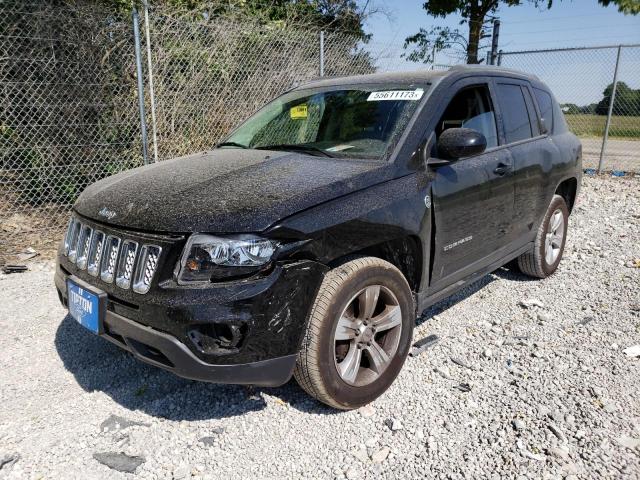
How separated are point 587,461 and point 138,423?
2.21 m

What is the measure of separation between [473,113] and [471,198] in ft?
2.30

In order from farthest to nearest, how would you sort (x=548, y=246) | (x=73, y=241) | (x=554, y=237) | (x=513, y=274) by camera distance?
(x=513, y=274) < (x=554, y=237) < (x=548, y=246) < (x=73, y=241)

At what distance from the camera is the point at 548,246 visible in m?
4.54

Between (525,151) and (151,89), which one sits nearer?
(525,151)

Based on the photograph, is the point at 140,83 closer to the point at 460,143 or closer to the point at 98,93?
the point at 98,93

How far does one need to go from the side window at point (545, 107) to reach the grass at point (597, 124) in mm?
8065

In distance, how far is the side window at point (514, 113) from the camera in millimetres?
3740

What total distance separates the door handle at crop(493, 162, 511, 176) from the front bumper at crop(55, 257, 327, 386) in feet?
5.74

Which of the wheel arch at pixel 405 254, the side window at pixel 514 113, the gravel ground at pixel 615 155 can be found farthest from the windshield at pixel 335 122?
the gravel ground at pixel 615 155

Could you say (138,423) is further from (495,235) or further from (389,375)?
(495,235)

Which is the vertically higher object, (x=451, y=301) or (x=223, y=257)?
(x=223, y=257)

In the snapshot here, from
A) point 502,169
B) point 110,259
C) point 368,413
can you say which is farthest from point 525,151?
point 110,259

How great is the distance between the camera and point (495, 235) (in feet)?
11.7

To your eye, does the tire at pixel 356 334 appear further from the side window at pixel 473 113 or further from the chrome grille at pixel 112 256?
the side window at pixel 473 113
